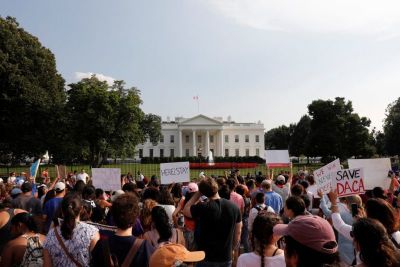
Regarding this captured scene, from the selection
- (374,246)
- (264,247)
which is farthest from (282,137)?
(374,246)

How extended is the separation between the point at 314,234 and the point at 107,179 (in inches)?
392

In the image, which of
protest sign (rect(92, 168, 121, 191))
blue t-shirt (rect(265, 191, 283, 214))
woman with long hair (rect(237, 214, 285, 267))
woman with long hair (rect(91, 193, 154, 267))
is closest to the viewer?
woman with long hair (rect(237, 214, 285, 267))

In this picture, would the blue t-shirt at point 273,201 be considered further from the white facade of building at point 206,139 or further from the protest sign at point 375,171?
the white facade of building at point 206,139

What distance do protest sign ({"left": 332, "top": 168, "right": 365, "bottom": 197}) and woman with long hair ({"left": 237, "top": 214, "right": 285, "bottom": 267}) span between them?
3679mm

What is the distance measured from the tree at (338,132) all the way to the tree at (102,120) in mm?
30081

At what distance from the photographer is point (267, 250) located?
363 cm

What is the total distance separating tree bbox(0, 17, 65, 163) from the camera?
114 ft

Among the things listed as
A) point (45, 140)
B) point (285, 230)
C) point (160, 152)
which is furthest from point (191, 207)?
point (160, 152)

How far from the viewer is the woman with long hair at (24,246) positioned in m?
4.46

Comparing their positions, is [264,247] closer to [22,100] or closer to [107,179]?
[107,179]

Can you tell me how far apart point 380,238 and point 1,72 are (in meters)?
36.7

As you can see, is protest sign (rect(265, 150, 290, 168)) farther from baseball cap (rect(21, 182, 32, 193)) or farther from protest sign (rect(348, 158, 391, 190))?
baseball cap (rect(21, 182, 32, 193))

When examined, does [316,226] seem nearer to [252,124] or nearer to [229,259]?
[229,259]

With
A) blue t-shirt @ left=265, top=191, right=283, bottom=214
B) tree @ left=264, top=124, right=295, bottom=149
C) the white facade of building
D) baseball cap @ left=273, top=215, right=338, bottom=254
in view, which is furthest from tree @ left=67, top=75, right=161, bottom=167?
tree @ left=264, top=124, right=295, bottom=149
